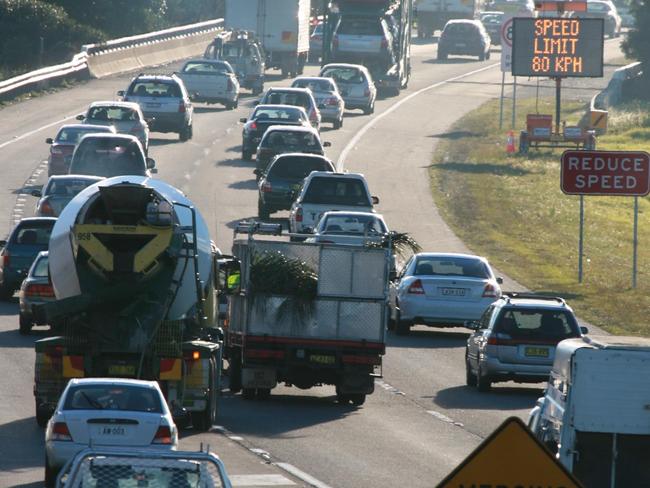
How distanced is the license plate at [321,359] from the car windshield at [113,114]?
93.4 feet

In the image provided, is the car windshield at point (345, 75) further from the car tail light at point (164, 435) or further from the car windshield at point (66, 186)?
the car tail light at point (164, 435)

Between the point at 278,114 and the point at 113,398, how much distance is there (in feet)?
127

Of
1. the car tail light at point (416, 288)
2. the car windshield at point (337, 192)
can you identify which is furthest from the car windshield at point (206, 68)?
the car tail light at point (416, 288)

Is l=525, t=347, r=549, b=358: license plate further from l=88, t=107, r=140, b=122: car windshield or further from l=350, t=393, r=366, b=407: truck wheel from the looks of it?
l=88, t=107, r=140, b=122: car windshield

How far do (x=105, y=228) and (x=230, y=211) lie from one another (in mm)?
25009

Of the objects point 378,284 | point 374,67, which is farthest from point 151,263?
point 374,67

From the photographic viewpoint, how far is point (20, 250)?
3497 cm

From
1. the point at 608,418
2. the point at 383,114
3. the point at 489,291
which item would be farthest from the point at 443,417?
the point at 383,114

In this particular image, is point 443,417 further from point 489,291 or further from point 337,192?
point 337,192

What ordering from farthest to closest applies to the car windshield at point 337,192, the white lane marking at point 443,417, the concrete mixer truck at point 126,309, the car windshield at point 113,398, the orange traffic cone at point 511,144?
the orange traffic cone at point 511,144 < the car windshield at point 337,192 < the white lane marking at point 443,417 < the concrete mixer truck at point 126,309 < the car windshield at point 113,398

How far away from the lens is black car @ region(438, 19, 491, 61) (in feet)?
314

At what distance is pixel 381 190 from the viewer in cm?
5262

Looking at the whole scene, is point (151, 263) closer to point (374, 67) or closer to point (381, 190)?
point (381, 190)

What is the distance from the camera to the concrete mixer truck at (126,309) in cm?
2159
